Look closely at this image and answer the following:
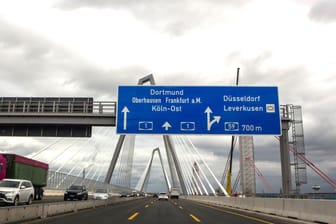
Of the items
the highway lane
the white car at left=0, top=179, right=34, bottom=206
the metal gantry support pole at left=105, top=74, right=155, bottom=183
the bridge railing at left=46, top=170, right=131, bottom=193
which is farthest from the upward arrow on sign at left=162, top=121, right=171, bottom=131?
the bridge railing at left=46, top=170, right=131, bottom=193

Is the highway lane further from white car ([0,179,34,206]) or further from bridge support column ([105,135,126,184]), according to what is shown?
bridge support column ([105,135,126,184])

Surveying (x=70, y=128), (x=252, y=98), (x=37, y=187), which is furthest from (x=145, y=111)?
(x=37, y=187)

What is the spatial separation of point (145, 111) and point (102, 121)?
785 centimetres

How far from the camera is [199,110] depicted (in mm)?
19359

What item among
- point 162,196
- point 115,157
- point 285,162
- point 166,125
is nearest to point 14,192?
point 166,125

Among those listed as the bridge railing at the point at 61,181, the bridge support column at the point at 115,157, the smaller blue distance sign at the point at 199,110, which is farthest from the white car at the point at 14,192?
the bridge railing at the point at 61,181

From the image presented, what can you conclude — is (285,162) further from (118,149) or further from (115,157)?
(115,157)

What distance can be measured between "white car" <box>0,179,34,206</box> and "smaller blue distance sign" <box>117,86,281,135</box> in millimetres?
6857

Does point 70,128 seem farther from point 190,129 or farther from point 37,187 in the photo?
point 190,129

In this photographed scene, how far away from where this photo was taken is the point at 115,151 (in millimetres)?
37125

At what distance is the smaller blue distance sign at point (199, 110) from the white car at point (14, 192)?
6857 millimetres

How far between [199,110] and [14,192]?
11123 millimetres

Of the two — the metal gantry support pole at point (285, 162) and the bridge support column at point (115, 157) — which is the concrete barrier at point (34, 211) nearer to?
the metal gantry support pole at point (285, 162)

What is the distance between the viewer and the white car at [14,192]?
19.2 m
